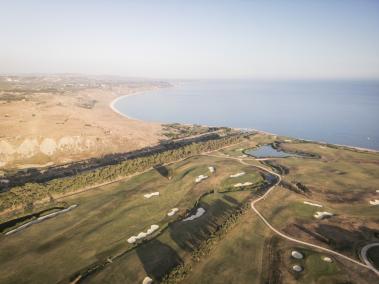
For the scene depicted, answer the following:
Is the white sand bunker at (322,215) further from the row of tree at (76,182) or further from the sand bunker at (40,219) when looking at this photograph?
the sand bunker at (40,219)

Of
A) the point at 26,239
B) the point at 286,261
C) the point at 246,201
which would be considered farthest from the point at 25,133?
the point at 286,261

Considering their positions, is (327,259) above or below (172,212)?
above

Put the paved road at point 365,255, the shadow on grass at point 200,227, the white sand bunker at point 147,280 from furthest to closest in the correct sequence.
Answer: the shadow on grass at point 200,227, the paved road at point 365,255, the white sand bunker at point 147,280

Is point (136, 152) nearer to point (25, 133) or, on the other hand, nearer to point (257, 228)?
point (25, 133)

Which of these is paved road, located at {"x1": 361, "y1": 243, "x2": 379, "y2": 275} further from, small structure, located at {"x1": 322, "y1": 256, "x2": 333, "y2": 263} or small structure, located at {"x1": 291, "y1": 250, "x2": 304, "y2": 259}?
small structure, located at {"x1": 291, "y1": 250, "x2": 304, "y2": 259}

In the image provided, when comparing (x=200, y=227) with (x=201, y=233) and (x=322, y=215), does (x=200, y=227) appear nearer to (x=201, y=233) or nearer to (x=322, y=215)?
(x=201, y=233)

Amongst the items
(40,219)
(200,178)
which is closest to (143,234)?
(40,219)

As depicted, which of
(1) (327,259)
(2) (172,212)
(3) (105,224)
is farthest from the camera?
(2) (172,212)

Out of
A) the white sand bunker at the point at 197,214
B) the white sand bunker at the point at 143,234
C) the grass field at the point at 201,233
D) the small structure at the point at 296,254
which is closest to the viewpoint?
the grass field at the point at 201,233

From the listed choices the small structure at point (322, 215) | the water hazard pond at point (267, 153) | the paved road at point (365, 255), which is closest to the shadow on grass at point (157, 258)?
the paved road at point (365, 255)
